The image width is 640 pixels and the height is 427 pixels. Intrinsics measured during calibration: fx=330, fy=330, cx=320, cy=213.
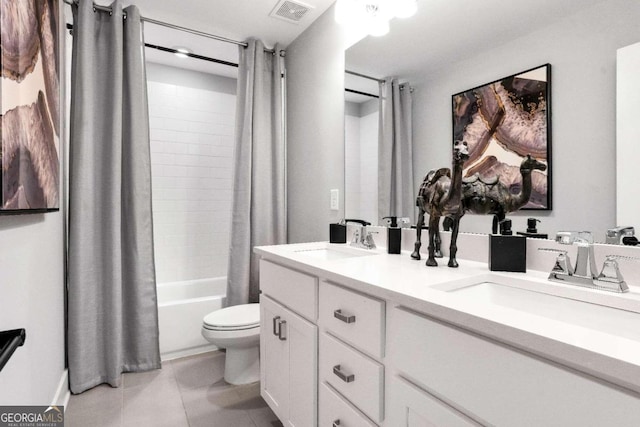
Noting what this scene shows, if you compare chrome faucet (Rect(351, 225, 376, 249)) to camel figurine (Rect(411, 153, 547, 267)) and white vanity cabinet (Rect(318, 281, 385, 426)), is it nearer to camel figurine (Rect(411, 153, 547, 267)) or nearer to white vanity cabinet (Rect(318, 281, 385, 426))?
camel figurine (Rect(411, 153, 547, 267))

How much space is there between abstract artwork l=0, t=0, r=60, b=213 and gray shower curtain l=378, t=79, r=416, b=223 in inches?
57.7

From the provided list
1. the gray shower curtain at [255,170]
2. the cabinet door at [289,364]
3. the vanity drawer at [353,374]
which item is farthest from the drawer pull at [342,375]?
the gray shower curtain at [255,170]

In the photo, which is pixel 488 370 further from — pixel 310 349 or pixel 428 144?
pixel 428 144

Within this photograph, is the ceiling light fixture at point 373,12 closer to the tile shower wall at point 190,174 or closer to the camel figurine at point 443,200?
the camel figurine at point 443,200

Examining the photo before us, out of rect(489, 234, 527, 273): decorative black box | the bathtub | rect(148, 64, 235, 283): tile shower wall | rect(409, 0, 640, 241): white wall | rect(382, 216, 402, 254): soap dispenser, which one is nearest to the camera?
rect(409, 0, 640, 241): white wall

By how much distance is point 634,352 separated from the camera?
0.49 metres

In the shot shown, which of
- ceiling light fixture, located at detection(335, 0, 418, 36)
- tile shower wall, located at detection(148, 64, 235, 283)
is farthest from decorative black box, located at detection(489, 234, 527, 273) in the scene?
tile shower wall, located at detection(148, 64, 235, 283)

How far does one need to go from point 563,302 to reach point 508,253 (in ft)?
0.79

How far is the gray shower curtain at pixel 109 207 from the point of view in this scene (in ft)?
6.30

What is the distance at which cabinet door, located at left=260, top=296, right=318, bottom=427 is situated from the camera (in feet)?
4.05

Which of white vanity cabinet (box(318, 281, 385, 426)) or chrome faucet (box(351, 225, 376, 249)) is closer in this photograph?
white vanity cabinet (box(318, 281, 385, 426))

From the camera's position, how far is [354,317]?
1009 millimetres

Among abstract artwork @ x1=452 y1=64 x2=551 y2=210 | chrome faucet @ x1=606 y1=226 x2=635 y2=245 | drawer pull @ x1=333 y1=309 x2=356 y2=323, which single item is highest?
abstract artwork @ x1=452 y1=64 x2=551 y2=210

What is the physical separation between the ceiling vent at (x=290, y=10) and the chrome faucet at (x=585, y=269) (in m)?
1.93
